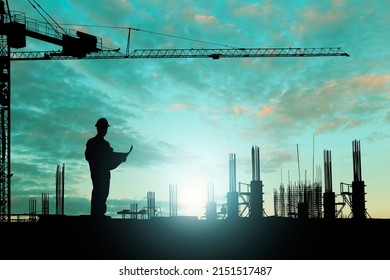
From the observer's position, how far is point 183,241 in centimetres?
1055

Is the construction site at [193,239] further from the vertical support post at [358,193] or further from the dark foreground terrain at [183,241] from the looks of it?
the vertical support post at [358,193]

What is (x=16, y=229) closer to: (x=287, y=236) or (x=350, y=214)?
(x=287, y=236)

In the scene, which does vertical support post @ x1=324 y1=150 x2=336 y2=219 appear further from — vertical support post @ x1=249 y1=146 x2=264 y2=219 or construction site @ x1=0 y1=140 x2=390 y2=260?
construction site @ x1=0 y1=140 x2=390 y2=260

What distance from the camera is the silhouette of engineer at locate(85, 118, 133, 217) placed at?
10977 mm

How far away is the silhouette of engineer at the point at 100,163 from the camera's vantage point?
1098cm

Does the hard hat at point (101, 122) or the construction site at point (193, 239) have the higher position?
the hard hat at point (101, 122)

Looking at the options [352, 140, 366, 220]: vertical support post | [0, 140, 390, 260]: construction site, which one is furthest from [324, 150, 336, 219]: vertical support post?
[0, 140, 390, 260]: construction site

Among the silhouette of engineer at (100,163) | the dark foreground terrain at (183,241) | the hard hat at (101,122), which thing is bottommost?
the dark foreground terrain at (183,241)

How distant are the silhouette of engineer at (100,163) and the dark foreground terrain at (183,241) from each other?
396 millimetres

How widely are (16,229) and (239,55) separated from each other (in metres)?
55.6

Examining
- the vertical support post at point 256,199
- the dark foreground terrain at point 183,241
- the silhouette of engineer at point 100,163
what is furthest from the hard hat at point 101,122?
the vertical support post at point 256,199

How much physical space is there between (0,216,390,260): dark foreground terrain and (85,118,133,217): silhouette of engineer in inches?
15.6
